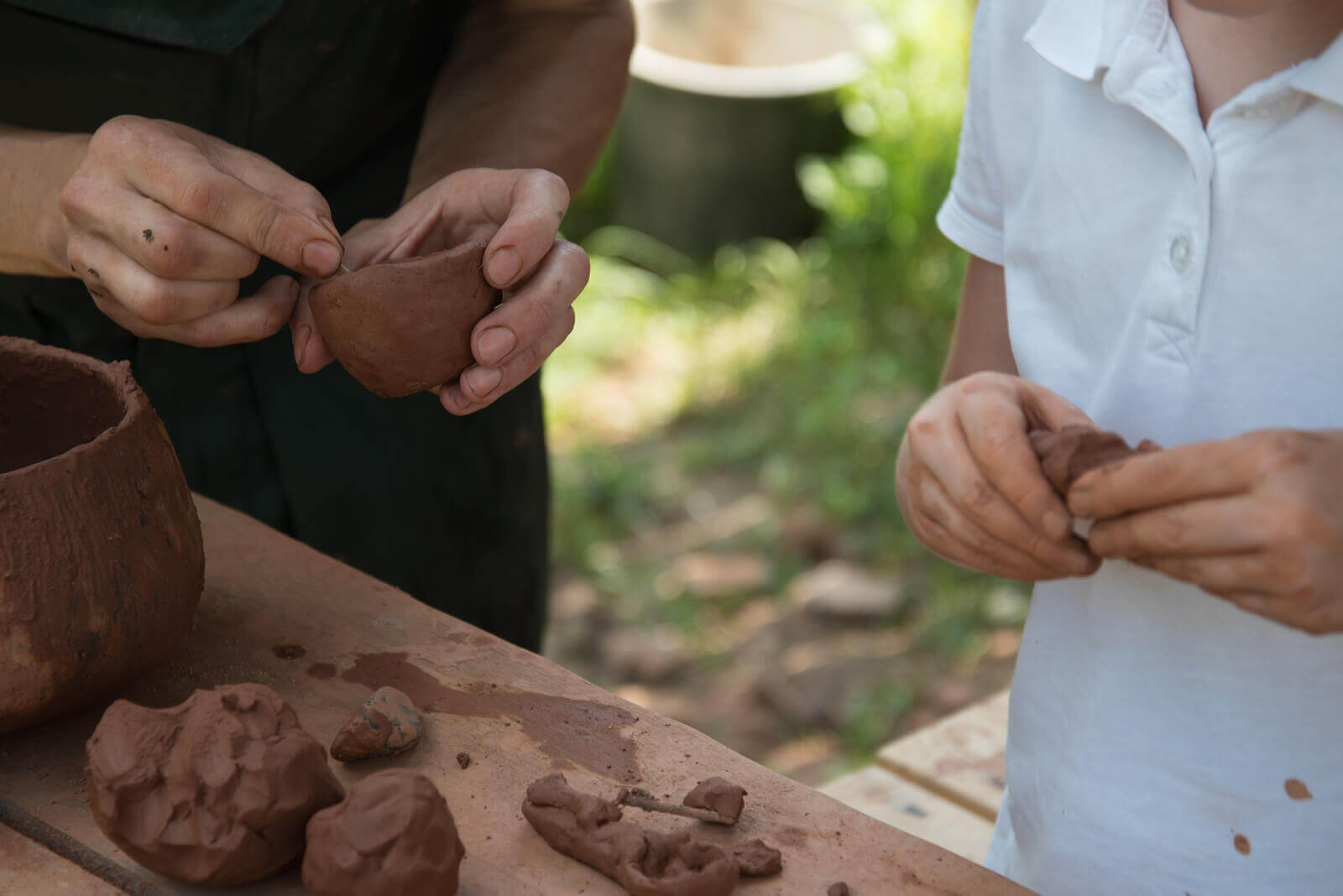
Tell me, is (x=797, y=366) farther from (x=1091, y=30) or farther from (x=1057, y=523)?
(x=1057, y=523)

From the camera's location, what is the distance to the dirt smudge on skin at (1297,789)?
1370 mm

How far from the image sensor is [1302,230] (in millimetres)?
1284

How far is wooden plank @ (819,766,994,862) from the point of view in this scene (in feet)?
7.07

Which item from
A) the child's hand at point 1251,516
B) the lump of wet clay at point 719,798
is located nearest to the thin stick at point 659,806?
the lump of wet clay at point 719,798

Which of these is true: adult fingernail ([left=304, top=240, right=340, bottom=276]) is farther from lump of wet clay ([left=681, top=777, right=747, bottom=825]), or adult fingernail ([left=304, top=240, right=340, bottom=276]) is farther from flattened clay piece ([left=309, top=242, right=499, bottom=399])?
lump of wet clay ([left=681, top=777, right=747, bottom=825])

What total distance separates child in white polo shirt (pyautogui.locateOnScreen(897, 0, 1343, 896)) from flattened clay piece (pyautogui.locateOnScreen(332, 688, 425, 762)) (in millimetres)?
583

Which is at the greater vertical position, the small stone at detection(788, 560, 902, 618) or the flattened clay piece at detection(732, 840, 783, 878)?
the flattened clay piece at detection(732, 840, 783, 878)

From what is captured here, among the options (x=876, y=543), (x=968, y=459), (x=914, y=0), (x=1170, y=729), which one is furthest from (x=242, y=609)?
(x=914, y=0)

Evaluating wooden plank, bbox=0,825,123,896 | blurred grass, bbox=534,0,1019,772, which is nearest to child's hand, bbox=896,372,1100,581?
wooden plank, bbox=0,825,123,896

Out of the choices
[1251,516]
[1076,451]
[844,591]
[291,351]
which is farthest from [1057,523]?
[844,591]

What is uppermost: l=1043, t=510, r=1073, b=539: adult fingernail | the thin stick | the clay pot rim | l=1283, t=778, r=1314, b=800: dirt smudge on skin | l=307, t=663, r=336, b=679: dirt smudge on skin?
l=1043, t=510, r=1073, b=539: adult fingernail

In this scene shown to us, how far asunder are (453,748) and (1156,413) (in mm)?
849

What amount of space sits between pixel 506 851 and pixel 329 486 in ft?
3.41

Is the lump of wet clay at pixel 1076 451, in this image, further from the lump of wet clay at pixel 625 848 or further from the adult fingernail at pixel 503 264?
the adult fingernail at pixel 503 264
